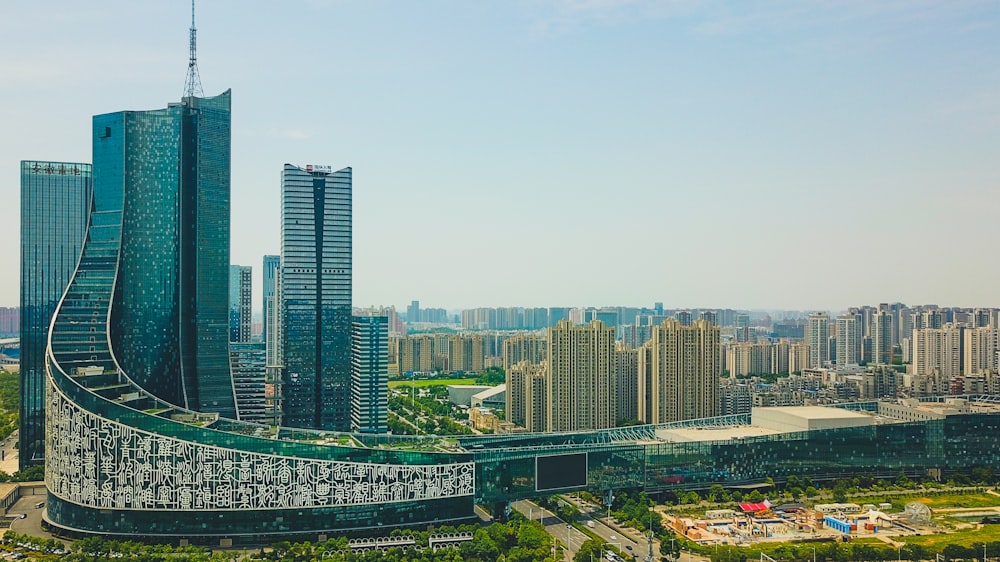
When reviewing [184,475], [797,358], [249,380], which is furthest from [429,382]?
[184,475]

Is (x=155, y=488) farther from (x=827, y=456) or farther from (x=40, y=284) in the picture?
(x=827, y=456)

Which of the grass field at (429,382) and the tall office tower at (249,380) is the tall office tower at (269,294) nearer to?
the grass field at (429,382)

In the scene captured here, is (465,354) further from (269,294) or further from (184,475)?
(184,475)

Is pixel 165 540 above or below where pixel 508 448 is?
below

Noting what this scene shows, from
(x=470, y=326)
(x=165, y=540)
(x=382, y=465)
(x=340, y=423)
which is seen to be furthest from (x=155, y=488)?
(x=470, y=326)

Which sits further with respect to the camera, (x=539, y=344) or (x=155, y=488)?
(x=539, y=344)

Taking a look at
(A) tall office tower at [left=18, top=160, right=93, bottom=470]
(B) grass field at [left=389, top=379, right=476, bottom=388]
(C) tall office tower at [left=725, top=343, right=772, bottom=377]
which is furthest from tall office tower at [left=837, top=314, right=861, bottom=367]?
(A) tall office tower at [left=18, top=160, right=93, bottom=470]

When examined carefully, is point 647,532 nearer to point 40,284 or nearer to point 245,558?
point 245,558

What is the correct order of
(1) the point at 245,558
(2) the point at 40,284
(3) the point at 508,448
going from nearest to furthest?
1. (1) the point at 245,558
2. (3) the point at 508,448
3. (2) the point at 40,284

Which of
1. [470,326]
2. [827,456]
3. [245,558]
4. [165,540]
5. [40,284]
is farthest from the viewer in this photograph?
[470,326]
